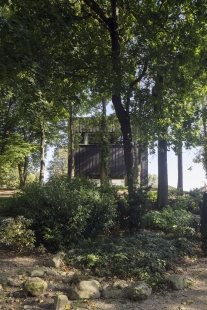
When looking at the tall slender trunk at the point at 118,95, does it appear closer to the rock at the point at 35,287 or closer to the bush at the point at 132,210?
the bush at the point at 132,210

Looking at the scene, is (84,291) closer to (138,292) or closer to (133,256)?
(138,292)

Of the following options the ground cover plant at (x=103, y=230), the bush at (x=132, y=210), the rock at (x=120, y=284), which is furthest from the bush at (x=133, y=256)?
the bush at (x=132, y=210)

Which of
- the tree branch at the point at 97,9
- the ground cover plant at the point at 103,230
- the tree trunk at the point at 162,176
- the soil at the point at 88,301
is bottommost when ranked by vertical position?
the soil at the point at 88,301

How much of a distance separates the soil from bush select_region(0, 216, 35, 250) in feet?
1.55

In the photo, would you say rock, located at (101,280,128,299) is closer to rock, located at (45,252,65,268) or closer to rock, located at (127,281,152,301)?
rock, located at (127,281,152,301)

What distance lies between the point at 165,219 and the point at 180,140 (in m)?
4.36

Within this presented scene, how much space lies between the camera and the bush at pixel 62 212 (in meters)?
7.44

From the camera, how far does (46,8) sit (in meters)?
7.66

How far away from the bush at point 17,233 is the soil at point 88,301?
474mm

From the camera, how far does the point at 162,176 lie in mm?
14375

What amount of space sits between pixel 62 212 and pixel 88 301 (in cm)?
311

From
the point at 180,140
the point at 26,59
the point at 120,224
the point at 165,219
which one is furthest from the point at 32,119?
the point at 180,140

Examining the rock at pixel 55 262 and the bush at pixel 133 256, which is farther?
the rock at pixel 55 262

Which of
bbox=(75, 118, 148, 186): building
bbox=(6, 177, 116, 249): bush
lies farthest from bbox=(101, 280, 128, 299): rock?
bbox=(75, 118, 148, 186): building
